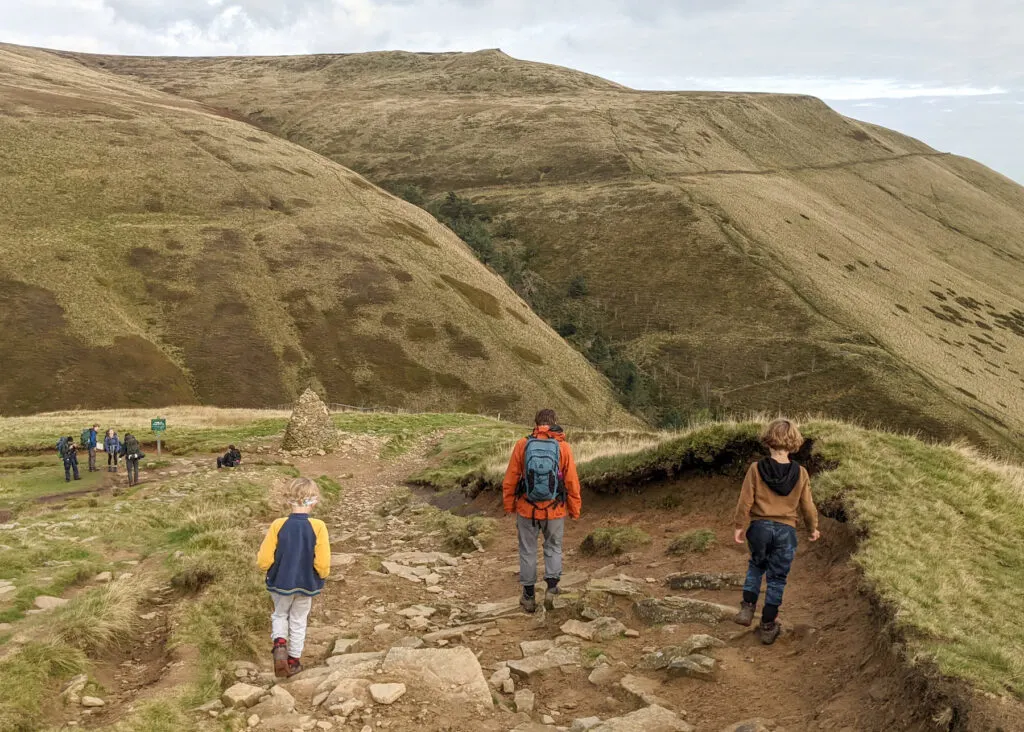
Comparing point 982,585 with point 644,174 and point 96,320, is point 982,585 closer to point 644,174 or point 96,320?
point 96,320

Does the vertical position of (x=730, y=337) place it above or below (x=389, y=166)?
below

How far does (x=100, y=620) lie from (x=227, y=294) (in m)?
88.3

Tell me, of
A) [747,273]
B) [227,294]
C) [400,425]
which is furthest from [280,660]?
[747,273]

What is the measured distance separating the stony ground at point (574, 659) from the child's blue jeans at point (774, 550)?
77cm

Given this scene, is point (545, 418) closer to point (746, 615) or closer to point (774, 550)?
point (774, 550)

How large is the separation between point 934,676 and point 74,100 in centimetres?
17557

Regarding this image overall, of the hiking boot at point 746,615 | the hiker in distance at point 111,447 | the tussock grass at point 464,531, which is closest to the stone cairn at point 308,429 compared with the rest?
the hiker in distance at point 111,447

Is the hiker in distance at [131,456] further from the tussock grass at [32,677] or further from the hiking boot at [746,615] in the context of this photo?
the hiking boot at [746,615]

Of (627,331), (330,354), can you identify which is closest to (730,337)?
(627,331)

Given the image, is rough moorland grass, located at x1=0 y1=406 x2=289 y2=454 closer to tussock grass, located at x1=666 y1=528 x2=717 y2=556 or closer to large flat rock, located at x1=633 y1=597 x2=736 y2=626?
tussock grass, located at x1=666 y1=528 x2=717 y2=556

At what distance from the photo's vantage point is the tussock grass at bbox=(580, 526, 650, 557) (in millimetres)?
14617

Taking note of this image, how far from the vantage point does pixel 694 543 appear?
1346 centimetres

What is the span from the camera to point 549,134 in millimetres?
195875

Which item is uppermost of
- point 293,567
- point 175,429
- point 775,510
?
point 775,510
